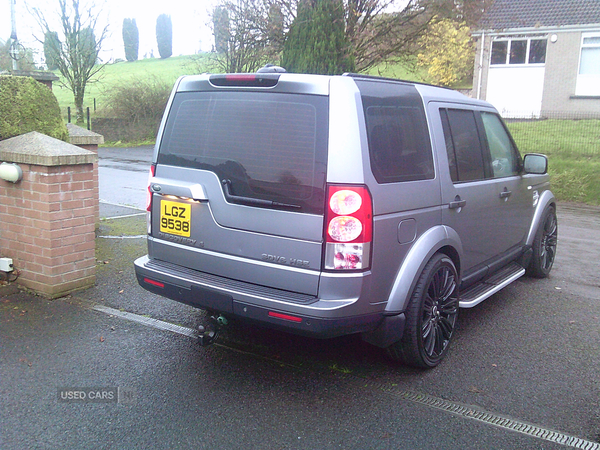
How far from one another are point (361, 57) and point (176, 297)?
1343cm

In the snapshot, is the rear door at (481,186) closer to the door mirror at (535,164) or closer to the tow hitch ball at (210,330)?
the door mirror at (535,164)

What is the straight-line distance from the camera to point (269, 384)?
3746mm

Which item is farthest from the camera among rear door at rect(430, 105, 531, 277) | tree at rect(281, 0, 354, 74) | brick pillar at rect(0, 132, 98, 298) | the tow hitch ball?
tree at rect(281, 0, 354, 74)

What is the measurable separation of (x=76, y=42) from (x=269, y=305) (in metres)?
30.3

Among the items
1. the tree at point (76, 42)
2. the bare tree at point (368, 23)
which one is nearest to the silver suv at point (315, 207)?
the bare tree at point (368, 23)

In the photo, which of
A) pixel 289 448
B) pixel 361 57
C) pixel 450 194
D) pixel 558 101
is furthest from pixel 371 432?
pixel 558 101

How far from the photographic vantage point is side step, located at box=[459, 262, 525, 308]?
15.0ft

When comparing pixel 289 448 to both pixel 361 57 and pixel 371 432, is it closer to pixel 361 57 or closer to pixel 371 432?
pixel 371 432

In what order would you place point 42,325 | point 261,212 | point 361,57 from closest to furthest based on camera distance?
point 261,212, point 42,325, point 361,57

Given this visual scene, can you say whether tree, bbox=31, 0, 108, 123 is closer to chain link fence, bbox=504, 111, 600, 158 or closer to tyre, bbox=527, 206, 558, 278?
chain link fence, bbox=504, 111, 600, 158

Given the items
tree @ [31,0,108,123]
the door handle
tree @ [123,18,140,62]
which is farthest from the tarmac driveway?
tree @ [123,18,140,62]

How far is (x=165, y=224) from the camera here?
13.1 feet

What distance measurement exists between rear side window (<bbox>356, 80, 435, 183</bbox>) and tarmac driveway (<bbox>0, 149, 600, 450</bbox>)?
1.40 m

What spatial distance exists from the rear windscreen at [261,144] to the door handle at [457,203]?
1331 millimetres
